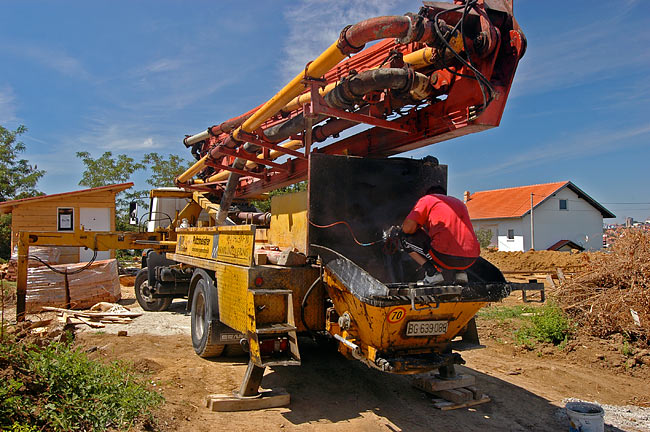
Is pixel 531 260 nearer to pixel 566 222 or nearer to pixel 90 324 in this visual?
pixel 566 222

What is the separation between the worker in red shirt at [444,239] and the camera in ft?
15.8

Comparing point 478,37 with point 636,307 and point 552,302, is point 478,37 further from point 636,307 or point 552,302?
point 552,302

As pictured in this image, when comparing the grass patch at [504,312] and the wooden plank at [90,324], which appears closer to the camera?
the wooden plank at [90,324]

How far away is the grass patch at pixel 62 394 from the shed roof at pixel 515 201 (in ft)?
115

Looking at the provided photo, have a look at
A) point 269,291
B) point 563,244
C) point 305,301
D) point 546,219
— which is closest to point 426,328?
point 305,301

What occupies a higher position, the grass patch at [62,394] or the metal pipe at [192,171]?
the metal pipe at [192,171]

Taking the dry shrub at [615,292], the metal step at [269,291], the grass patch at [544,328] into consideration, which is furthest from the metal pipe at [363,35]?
the dry shrub at [615,292]

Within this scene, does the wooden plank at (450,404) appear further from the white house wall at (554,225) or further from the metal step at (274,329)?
the white house wall at (554,225)

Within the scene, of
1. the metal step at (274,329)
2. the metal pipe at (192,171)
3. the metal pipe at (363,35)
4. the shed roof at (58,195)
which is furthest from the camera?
the shed roof at (58,195)

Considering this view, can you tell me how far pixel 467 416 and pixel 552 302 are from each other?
16.7 feet

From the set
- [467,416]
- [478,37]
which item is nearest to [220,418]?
[467,416]

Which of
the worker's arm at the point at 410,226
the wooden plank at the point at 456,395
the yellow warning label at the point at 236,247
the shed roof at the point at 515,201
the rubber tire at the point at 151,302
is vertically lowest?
the wooden plank at the point at 456,395

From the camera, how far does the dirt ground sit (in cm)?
476

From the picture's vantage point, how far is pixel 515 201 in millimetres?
38844
